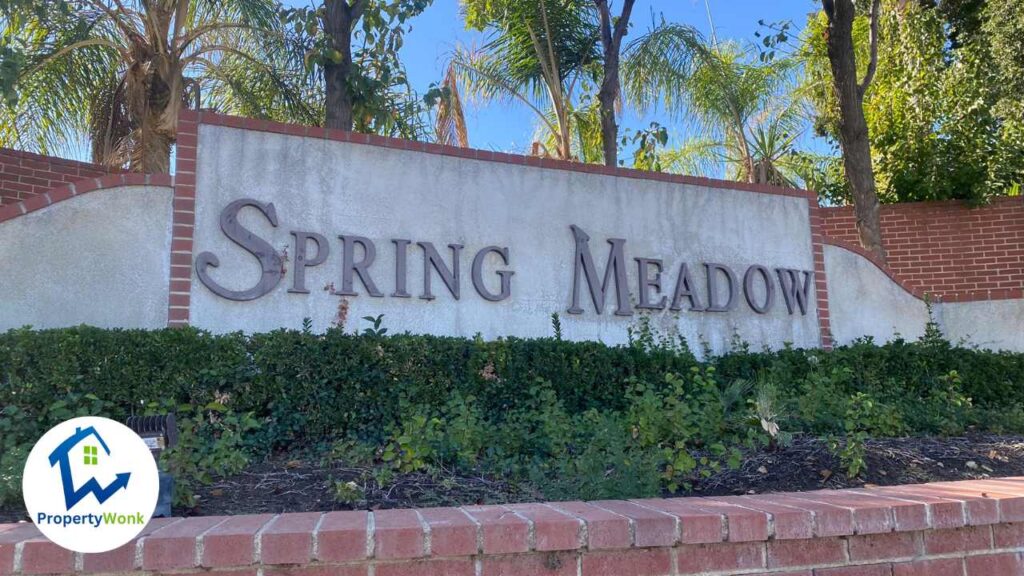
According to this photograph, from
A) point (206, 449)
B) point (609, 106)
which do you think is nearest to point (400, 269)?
point (206, 449)

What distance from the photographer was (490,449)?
184 inches

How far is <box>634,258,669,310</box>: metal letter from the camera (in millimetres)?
7762

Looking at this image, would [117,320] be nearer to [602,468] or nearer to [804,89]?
[602,468]

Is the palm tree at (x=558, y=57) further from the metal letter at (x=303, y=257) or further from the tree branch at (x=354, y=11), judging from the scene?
the metal letter at (x=303, y=257)

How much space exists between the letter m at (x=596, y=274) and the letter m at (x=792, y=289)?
1.75 metres

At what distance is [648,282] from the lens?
7.83 meters

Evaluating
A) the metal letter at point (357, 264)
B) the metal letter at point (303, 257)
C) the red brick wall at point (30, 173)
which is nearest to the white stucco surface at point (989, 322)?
the metal letter at point (357, 264)

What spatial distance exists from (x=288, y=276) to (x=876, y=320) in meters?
6.11

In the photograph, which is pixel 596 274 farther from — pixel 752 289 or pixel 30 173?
pixel 30 173

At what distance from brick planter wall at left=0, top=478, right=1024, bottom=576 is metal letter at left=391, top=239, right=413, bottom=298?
3843 millimetres

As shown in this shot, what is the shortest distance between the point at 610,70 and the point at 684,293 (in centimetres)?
477

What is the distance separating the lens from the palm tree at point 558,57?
12.3m

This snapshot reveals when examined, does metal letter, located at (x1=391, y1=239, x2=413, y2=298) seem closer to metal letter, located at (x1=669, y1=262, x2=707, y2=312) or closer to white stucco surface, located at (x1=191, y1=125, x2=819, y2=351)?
white stucco surface, located at (x1=191, y1=125, x2=819, y2=351)

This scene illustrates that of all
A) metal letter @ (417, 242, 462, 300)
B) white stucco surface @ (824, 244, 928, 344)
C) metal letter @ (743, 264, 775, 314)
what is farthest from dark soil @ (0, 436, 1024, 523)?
white stucco surface @ (824, 244, 928, 344)
